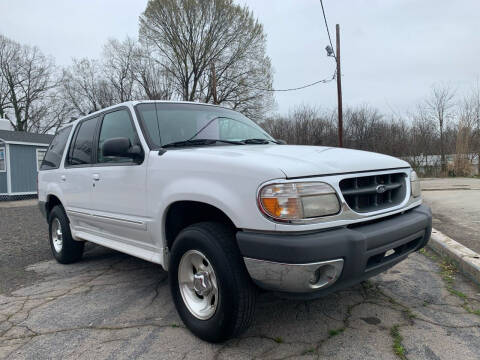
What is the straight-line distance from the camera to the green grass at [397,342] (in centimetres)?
234

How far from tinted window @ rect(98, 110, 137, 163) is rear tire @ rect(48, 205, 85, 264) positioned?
1397mm

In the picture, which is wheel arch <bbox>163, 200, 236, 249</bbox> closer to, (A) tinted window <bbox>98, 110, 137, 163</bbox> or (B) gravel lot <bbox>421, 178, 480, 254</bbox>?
(A) tinted window <bbox>98, 110, 137, 163</bbox>

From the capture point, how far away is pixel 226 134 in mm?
3543

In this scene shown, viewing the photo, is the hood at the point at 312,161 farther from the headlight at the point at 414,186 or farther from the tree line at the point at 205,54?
the tree line at the point at 205,54

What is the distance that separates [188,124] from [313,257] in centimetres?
196

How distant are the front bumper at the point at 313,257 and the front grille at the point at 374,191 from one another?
18 centimetres

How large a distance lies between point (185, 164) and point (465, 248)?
3.64 m

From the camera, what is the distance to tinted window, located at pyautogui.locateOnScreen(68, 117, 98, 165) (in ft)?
13.3

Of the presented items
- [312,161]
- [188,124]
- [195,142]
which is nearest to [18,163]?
[188,124]

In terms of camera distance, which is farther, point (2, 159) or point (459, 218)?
point (2, 159)

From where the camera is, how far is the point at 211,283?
2.52 metres

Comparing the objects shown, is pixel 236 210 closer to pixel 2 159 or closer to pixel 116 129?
pixel 116 129

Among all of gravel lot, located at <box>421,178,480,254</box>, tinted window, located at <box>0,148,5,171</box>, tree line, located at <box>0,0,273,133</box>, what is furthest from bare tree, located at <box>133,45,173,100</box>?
gravel lot, located at <box>421,178,480,254</box>

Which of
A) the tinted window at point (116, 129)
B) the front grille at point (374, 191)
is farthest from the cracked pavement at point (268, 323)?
the tinted window at point (116, 129)
